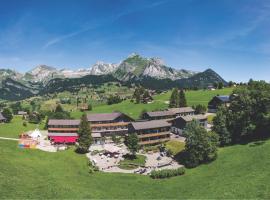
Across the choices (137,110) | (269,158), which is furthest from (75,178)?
(137,110)

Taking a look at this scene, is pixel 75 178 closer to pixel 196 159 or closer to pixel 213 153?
pixel 196 159

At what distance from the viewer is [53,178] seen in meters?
64.1

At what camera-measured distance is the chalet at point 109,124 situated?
127 metres

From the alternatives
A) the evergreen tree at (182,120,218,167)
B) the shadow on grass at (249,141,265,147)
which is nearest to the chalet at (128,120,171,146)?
the evergreen tree at (182,120,218,167)

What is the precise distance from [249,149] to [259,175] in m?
21.9

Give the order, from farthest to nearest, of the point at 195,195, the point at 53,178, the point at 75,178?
1. the point at 75,178
2. the point at 53,178
3. the point at 195,195

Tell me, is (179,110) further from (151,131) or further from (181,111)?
(151,131)

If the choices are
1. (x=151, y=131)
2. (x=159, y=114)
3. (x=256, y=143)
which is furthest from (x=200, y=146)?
(x=159, y=114)

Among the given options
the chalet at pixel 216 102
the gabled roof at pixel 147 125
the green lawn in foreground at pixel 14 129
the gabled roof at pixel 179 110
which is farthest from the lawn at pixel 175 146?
the green lawn in foreground at pixel 14 129

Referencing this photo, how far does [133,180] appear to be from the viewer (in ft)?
235

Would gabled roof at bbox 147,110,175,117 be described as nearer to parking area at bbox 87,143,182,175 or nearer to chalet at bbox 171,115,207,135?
chalet at bbox 171,115,207,135

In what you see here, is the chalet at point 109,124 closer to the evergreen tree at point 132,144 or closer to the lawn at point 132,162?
the evergreen tree at point 132,144

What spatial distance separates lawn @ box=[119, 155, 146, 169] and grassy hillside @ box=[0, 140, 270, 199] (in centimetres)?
1024

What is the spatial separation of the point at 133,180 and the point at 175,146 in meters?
34.9
